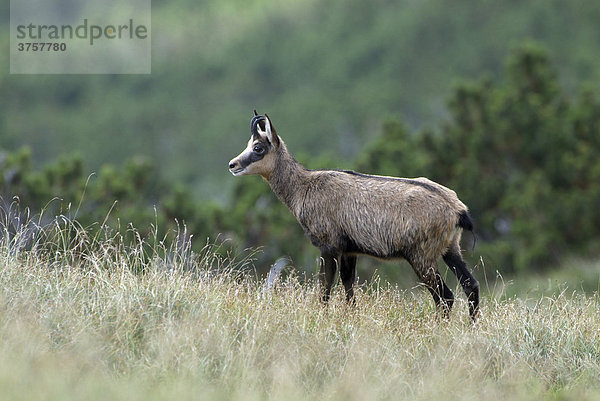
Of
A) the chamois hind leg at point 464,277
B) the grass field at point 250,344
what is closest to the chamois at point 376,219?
the chamois hind leg at point 464,277

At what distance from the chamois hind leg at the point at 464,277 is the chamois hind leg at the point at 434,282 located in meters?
0.21

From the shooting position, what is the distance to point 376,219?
35.3ft

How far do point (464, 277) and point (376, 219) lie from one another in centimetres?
126

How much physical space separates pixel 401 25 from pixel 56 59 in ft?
182

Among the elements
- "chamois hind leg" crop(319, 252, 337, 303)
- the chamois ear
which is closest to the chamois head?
the chamois ear

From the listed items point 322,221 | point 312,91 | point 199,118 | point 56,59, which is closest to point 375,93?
point 312,91

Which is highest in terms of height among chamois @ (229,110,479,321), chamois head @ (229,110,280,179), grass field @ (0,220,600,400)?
chamois head @ (229,110,280,179)

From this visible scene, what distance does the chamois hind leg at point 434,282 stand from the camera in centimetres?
1058

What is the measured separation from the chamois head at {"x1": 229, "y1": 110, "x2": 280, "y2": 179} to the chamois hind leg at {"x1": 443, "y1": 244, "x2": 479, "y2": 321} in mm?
2607

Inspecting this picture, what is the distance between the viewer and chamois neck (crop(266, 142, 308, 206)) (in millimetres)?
11625

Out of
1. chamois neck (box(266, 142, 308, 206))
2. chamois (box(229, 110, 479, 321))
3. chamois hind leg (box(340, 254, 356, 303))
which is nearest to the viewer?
chamois (box(229, 110, 479, 321))

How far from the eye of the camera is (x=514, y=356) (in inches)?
355

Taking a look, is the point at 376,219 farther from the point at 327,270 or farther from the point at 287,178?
the point at 287,178

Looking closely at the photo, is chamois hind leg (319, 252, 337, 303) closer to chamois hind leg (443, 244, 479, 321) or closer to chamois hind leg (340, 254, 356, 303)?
chamois hind leg (340, 254, 356, 303)
